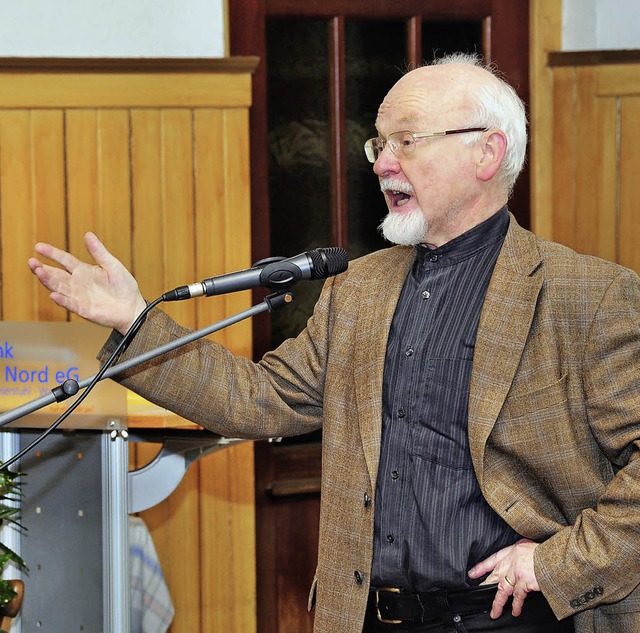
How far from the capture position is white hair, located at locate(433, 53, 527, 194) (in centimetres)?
196

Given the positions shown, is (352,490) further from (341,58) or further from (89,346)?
(341,58)

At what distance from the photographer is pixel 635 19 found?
12.3 feet

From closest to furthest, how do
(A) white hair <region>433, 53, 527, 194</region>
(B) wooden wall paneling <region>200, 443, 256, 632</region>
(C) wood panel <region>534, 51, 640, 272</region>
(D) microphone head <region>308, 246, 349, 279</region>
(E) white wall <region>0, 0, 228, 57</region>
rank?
(D) microphone head <region>308, 246, 349, 279</region> → (A) white hair <region>433, 53, 527, 194</region> → (E) white wall <region>0, 0, 228, 57</region> → (B) wooden wall paneling <region>200, 443, 256, 632</region> → (C) wood panel <region>534, 51, 640, 272</region>

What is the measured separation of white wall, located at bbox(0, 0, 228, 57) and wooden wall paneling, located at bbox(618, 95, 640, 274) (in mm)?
1420

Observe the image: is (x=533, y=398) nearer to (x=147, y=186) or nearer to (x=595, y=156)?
(x=147, y=186)

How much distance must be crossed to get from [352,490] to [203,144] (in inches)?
71.9

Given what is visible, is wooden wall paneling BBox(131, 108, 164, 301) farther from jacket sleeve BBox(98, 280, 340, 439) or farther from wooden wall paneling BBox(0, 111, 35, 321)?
jacket sleeve BBox(98, 280, 340, 439)

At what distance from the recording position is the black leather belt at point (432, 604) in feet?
5.90

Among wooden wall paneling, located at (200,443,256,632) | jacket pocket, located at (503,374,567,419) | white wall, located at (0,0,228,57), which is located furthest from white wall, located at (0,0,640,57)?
jacket pocket, located at (503,374,567,419)

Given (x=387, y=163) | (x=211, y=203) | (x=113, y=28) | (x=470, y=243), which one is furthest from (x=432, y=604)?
(x=113, y=28)

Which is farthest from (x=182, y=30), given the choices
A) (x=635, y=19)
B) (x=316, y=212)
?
(x=635, y=19)

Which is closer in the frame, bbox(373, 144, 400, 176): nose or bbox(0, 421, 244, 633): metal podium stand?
bbox(373, 144, 400, 176): nose

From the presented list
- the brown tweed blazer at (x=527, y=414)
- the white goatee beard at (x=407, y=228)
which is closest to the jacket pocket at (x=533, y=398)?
the brown tweed blazer at (x=527, y=414)

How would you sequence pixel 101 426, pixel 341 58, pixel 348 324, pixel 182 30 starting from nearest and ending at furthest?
1. pixel 348 324
2. pixel 101 426
3. pixel 182 30
4. pixel 341 58
